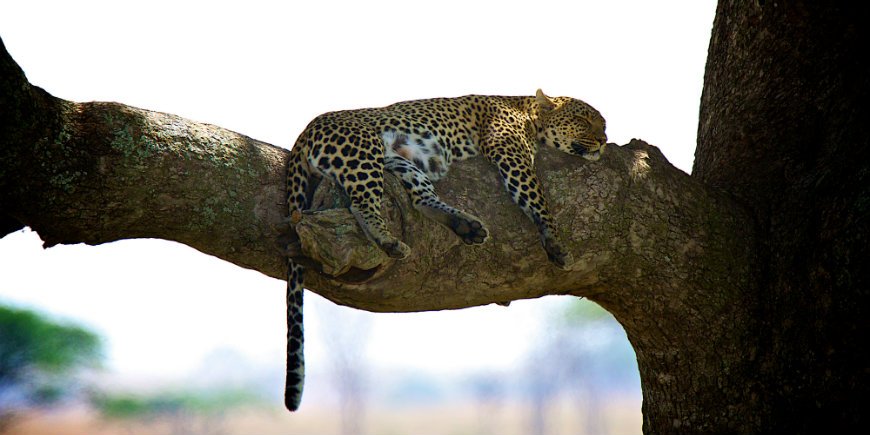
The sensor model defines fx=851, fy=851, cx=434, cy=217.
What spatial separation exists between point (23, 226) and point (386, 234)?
6.13 feet

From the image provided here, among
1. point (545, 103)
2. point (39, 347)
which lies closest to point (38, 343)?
point (39, 347)

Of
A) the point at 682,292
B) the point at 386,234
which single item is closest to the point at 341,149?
the point at 386,234

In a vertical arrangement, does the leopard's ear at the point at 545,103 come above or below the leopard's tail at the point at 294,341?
above

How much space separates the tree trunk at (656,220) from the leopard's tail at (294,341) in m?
0.10

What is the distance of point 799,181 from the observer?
17.5 feet

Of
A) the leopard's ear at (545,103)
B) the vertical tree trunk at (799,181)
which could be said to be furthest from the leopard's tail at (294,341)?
the leopard's ear at (545,103)

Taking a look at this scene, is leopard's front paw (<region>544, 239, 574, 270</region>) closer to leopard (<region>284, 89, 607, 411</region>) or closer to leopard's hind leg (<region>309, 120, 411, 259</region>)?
leopard (<region>284, 89, 607, 411</region>)

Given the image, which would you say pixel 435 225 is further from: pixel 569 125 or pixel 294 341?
pixel 569 125

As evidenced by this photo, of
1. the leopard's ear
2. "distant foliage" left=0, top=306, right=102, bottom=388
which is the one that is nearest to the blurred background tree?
"distant foliage" left=0, top=306, right=102, bottom=388

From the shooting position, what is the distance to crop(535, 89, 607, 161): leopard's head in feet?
20.4

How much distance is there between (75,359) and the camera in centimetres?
1401

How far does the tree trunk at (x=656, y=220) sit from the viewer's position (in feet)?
14.2

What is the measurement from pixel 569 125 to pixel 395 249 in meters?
2.47

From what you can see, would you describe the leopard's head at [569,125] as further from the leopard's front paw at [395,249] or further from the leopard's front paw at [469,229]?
the leopard's front paw at [395,249]
